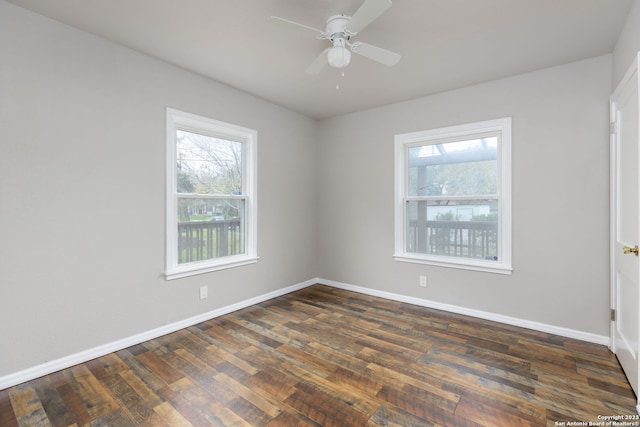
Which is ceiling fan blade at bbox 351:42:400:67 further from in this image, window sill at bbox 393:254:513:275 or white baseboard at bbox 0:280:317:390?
white baseboard at bbox 0:280:317:390

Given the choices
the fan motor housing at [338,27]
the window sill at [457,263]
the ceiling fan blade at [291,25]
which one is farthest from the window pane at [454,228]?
the ceiling fan blade at [291,25]

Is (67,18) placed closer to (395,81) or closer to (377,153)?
(395,81)

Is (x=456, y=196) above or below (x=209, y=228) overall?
above

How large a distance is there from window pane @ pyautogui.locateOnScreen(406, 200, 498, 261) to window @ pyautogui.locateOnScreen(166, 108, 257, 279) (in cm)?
207

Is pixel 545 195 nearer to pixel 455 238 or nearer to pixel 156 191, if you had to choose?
pixel 455 238

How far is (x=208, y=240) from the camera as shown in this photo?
3449mm

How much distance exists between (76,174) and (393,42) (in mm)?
2737

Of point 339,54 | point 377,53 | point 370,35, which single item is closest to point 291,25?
point 339,54

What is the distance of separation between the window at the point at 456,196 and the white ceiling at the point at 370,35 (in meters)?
0.66

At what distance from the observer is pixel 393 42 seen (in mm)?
2533

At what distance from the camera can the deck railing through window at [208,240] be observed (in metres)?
3.21

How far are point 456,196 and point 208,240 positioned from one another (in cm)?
288

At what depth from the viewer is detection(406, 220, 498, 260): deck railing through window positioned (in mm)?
3447

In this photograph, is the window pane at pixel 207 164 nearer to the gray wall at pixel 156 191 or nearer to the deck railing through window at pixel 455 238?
the gray wall at pixel 156 191
